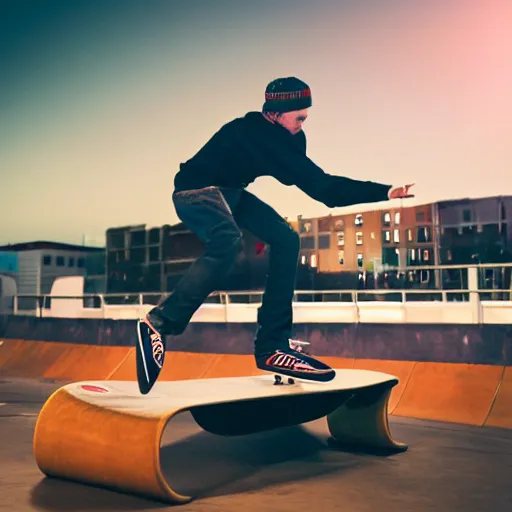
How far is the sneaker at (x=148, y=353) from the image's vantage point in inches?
212

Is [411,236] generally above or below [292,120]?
above

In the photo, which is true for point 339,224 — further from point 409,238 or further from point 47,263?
point 47,263

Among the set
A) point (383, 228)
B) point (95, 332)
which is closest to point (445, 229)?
point (383, 228)

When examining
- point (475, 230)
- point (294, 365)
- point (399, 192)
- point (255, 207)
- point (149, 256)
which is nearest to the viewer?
point (399, 192)

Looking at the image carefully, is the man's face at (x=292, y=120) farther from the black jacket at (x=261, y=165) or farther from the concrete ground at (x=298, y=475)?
the concrete ground at (x=298, y=475)

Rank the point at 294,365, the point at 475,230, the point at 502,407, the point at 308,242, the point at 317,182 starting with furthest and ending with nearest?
the point at 308,242
the point at 475,230
the point at 502,407
the point at 294,365
the point at 317,182

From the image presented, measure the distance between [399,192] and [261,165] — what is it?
1116mm

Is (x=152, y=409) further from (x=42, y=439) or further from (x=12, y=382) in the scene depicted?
(x=12, y=382)

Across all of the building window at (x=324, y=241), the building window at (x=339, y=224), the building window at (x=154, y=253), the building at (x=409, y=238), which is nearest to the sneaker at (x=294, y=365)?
the building at (x=409, y=238)

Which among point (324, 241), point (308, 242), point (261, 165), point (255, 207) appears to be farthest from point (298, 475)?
point (308, 242)

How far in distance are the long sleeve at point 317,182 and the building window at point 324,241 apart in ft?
267

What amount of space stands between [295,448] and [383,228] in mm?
89670

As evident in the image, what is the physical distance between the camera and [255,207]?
19.9 ft

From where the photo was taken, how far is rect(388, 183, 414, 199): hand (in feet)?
17.3
